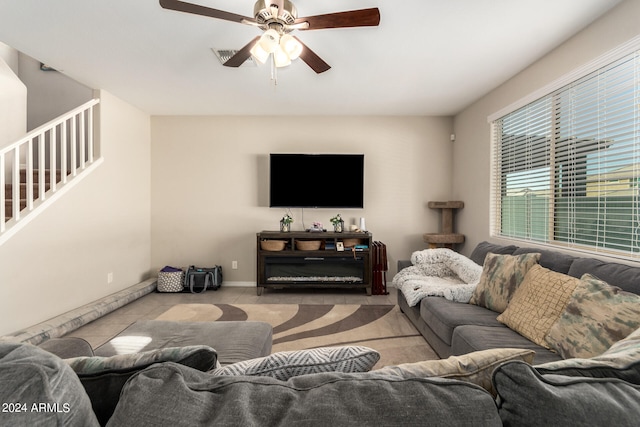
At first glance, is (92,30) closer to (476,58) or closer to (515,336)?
(476,58)

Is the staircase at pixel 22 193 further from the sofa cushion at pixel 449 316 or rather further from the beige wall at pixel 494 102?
the beige wall at pixel 494 102

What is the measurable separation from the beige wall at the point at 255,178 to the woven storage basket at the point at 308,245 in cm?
47

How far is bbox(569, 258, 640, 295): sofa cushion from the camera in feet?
5.37

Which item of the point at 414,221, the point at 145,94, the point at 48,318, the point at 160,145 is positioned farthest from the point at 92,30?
the point at 414,221

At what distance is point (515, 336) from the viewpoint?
183 cm

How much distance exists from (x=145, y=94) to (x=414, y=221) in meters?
3.95

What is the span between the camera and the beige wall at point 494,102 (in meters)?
2.10

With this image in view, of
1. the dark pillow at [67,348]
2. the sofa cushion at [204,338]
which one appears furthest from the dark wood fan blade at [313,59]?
the dark pillow at [67,348]

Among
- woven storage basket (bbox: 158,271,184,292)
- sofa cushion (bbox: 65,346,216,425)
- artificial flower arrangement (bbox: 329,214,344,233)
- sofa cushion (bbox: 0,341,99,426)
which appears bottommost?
woven storage basket (bbox: 158,271,184,292)

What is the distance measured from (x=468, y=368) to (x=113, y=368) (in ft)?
2.55

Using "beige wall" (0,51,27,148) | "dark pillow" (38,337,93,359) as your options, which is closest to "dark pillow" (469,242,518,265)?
"dark pillow" (38,337,93,359)

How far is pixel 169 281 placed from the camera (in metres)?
4.23

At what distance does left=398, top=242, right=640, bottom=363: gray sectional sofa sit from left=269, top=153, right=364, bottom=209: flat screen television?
2.07m

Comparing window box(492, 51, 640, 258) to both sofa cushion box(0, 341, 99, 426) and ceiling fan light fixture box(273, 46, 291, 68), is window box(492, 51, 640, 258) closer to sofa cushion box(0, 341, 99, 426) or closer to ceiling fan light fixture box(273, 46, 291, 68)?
ceiling fan light fixture box(273, 46, 291, 68)
